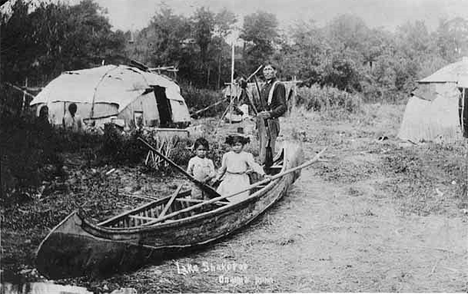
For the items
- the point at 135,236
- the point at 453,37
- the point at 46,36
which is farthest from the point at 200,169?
the point at 453,37

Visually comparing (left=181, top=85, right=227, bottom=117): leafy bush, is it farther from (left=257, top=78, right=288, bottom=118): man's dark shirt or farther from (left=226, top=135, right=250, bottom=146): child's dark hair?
(left=226, top=135, right=250, bottom=146): child's dark hair

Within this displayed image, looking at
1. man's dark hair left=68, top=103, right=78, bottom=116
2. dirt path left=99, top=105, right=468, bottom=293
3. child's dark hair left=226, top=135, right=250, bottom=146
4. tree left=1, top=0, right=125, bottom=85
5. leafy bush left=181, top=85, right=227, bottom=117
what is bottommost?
dirt path left=99, top=105, right=468, bottom=293

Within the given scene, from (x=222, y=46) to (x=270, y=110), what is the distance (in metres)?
0.70

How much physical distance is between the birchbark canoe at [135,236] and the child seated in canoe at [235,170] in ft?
0.52

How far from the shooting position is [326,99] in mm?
4160

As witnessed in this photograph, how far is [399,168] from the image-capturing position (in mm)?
3781

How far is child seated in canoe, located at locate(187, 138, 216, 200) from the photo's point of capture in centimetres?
333

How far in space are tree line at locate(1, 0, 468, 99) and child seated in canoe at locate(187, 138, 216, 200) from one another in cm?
70

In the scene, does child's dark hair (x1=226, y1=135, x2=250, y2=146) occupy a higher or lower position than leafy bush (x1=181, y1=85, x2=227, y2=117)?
lower

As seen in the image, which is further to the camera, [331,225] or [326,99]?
[326,99]

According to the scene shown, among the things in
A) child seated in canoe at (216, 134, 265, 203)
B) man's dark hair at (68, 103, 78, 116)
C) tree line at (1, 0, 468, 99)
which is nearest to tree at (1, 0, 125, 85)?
tree line at (1, 0, 468, 99)

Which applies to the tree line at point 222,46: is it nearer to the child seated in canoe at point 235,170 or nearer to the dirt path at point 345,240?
the dirt path at point 345,240

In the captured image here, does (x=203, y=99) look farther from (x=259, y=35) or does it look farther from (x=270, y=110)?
(x=259, y=35)

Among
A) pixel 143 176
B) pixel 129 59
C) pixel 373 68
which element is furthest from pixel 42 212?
pixel 373 68
